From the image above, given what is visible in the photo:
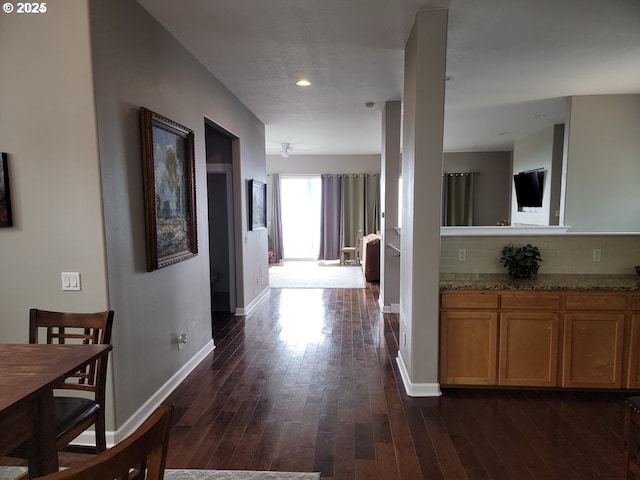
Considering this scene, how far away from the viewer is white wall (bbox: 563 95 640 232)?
4453 mm

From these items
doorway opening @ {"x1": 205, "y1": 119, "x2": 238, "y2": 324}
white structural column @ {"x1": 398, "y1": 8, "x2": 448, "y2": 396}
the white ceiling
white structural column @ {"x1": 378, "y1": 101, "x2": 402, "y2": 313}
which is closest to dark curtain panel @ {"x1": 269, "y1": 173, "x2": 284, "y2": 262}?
doorway opening @ {"x1": 205, "y1": 119, "x2": 238, "y2": 324}

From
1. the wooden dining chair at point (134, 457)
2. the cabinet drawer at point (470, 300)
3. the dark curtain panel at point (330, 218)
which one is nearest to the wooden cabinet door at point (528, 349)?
the cabinet drawer at point (470, 300)

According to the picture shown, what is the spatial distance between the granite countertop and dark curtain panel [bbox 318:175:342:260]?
22.2ft

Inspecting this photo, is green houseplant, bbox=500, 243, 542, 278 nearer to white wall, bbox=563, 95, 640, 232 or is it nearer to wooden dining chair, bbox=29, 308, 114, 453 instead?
white wall, bbox=563, 95, 640, 232

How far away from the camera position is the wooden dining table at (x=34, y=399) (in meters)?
1.16

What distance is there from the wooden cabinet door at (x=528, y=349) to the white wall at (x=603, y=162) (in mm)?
2476

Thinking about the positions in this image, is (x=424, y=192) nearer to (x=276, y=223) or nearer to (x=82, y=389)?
(x=82, y=389)

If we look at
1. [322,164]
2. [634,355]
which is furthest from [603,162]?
[322,164]

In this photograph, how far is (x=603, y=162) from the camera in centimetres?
450

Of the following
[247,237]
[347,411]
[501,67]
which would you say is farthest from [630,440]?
[247,237]

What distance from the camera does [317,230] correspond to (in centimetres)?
1009

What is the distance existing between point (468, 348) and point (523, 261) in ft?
2.79

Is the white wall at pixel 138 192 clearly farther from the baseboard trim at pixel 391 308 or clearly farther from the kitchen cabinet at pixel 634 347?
the kitchen cabinet at pixel 634 347

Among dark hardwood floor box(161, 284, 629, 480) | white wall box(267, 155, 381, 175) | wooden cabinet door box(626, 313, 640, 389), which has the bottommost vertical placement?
dark hardwood floor box(161, 284, 629, 480)
